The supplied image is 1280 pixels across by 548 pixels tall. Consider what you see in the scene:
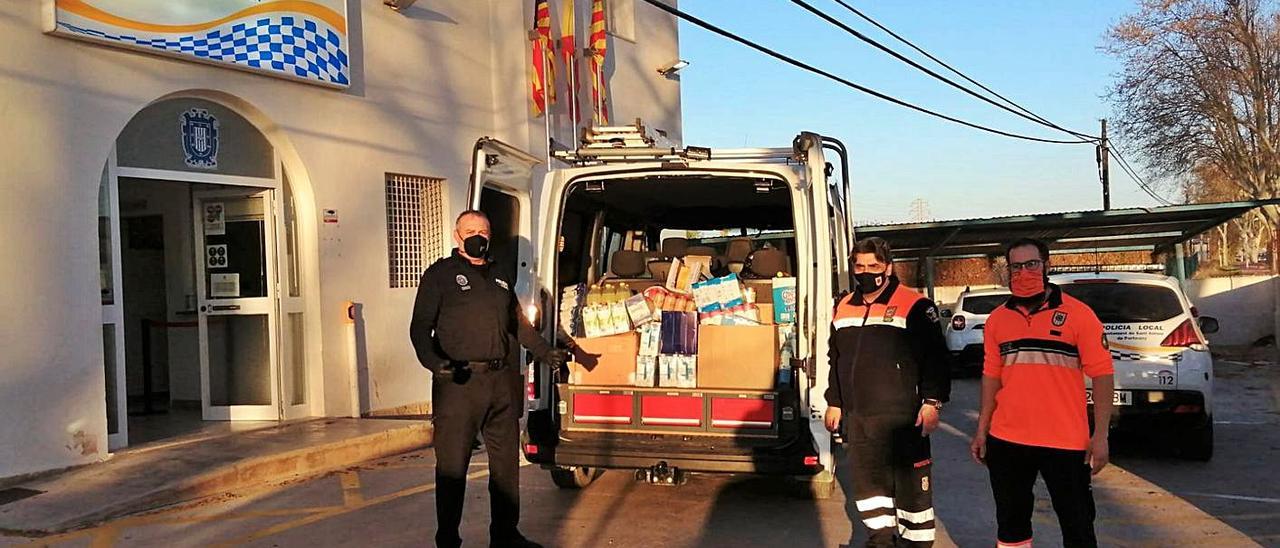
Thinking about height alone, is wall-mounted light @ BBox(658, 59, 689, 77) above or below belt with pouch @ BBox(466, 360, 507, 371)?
above

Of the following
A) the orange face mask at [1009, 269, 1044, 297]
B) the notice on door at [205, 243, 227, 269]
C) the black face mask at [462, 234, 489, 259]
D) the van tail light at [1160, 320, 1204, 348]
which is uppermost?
the notice on door at [205, 243, 227, 269]

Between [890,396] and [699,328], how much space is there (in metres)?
2.01

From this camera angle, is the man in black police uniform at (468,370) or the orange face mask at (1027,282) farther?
the man in black police uniform at (468,370)

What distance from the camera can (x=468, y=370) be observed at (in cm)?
519

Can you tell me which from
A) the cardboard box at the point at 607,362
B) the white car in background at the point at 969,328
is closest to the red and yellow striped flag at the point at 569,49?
the white car in background at the point at 969,328

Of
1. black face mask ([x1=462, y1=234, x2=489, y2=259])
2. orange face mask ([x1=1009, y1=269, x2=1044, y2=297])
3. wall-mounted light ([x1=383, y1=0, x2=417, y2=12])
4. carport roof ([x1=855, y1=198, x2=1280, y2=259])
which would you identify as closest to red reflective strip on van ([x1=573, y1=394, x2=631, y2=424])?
black face mask ([x1=462, y1=234, x2=489, y2=259])

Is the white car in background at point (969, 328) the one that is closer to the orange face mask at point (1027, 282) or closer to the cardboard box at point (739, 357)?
the cardboard box at point (739, 357)

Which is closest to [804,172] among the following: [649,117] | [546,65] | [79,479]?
[79,479]

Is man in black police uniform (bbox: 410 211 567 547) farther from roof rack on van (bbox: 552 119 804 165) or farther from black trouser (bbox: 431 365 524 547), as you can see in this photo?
roof rack on van (bbox: 552 119 804 165)

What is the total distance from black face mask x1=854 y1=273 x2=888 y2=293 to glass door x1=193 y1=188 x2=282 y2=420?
6.73 m

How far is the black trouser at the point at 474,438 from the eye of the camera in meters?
5.16

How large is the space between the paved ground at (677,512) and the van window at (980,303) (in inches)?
306

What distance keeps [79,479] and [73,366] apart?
0.89 meters

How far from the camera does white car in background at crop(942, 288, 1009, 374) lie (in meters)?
15.8
